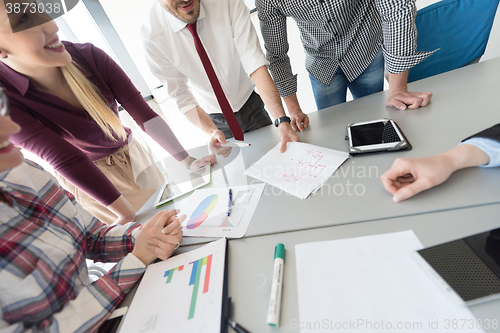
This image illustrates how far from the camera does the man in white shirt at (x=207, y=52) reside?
1.00 metres

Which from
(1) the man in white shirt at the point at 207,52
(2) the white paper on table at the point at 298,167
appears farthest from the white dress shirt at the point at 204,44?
(2) the white paper on table at the point at 298,167

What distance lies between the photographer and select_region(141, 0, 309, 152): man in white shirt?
100 centimetres

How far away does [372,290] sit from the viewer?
425mm

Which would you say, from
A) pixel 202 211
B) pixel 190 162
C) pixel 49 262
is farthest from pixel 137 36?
pixel 49 262

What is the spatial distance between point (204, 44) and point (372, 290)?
1.17 m

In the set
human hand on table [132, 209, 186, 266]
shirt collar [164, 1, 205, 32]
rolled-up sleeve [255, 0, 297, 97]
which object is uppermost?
shirt collar [164, 1, 205, 32]

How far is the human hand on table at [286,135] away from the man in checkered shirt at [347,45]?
21 centimetres

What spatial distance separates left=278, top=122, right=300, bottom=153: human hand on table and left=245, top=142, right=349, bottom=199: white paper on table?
2 cm

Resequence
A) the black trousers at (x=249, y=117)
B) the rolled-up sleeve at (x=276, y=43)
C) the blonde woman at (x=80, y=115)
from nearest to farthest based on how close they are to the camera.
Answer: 1. the blonde woman at (x=80, y=115)
2. the rolled-up sleeve at (x=276, y=43)
3. the black trousers at (x=249, y=117)

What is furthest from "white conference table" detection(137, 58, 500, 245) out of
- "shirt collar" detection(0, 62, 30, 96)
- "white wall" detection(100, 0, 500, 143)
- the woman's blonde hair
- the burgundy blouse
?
"white wall" detection(100, 0, 500, 143)

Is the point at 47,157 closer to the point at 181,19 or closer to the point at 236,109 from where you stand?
the point at 181,19

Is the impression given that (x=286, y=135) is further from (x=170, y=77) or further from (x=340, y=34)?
(x=170, y=77)

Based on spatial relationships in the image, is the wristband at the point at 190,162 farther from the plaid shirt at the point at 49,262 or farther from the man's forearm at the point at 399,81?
the man's forearm at the point at 399,81

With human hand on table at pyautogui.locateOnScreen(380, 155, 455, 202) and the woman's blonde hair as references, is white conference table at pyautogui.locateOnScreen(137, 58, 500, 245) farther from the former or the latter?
the woman's blonde hair
